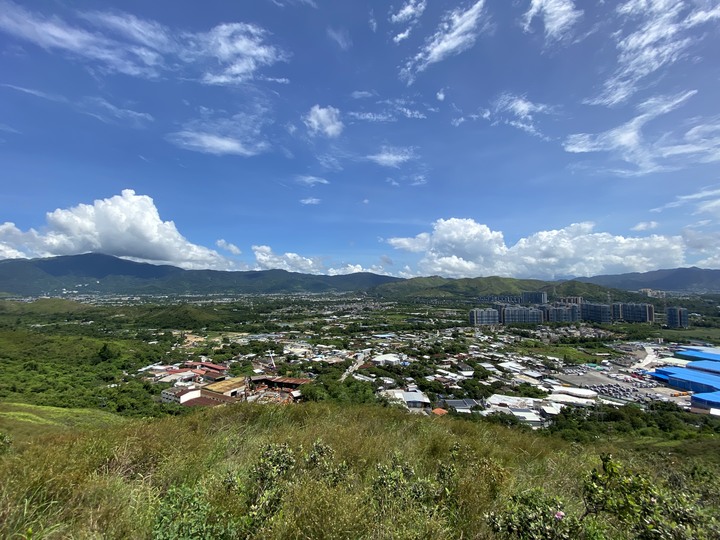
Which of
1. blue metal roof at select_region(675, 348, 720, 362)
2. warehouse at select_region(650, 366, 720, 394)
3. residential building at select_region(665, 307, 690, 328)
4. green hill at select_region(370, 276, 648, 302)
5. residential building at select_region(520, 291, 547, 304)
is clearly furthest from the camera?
green hill at select_region(370, 276, 648, 302)

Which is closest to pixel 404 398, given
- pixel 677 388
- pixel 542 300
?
pixel 677 388

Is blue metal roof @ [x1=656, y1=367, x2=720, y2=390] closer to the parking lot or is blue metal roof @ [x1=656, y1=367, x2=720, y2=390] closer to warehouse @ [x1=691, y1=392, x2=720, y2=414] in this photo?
the parking lot

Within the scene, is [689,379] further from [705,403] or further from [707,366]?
[707,366]

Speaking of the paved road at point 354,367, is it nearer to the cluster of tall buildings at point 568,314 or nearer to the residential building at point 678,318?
the cluster of tall buildings at point 568,314

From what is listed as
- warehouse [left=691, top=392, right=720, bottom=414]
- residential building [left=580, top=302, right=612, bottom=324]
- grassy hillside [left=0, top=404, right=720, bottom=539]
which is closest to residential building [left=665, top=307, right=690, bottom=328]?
residential building [left=580, top=302, right=612, bottom=324]

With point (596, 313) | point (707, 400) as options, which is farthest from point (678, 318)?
point (707, 400)
